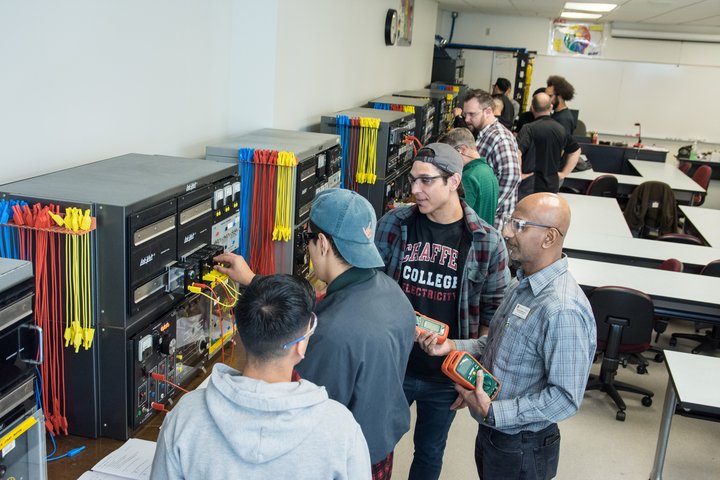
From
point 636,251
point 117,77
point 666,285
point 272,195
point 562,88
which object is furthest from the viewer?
point 562,88

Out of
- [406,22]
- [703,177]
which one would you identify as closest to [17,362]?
[406,22]

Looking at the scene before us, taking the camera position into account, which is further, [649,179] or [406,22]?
[649,179]

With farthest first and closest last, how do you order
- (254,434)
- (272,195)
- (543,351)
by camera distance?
(272,195) → (543,351) → (254,434)

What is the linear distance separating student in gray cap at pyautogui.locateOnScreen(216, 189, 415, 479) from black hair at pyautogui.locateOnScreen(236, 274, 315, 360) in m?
0.35

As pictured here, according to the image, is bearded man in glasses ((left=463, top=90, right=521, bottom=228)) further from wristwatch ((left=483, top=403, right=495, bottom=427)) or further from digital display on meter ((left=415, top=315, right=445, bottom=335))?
wristwatch ((left=483, top=403, right=495, bottom=427))

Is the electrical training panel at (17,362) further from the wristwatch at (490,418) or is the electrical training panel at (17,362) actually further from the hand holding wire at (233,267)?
the wristwatch at (490,418)

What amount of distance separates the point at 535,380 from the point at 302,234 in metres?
1.40

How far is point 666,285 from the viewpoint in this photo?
4125mm

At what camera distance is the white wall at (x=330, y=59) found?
13.0 ft

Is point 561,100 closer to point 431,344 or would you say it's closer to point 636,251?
point 636,251

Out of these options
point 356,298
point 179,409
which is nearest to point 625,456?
point 356,298

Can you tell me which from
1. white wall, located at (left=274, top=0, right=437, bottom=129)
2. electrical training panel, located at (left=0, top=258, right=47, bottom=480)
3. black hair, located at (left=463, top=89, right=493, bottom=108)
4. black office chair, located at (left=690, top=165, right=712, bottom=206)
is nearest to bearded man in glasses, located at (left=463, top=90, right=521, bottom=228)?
black hair, located at (left=463, top=89, right=493, bottom=108)

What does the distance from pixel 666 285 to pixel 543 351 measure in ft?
8.37

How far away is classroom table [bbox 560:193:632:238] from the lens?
5.48m
